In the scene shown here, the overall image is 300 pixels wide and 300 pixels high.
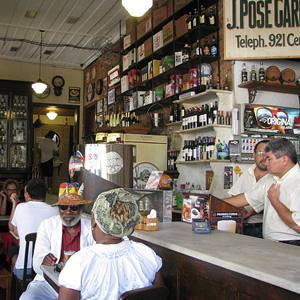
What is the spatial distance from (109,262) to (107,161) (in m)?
2.70

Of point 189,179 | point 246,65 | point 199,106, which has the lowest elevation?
point 189,179

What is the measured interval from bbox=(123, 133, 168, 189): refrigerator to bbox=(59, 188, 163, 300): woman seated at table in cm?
480

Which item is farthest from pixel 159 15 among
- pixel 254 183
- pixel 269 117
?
pixel 254 183

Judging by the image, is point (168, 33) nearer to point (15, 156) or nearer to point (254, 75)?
point (254, 75)

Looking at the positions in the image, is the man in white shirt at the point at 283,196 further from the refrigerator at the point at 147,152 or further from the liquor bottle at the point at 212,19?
the refrigerator at the point at 147,152

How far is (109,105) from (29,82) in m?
2.56

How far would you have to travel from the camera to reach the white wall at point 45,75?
1107 cm

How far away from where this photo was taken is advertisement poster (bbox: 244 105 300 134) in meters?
5.52

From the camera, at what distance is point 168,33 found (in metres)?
6.76

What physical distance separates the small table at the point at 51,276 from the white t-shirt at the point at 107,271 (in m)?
0.37

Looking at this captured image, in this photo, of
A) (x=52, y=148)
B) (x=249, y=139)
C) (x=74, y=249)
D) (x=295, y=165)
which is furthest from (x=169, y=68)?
(x=52, y=148)

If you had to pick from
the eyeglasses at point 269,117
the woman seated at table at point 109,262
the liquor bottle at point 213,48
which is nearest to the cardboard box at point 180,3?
the liquor bottle at point 213,48

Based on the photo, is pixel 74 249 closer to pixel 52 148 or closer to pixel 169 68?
pixel 169 68

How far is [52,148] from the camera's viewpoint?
41.5 feet
